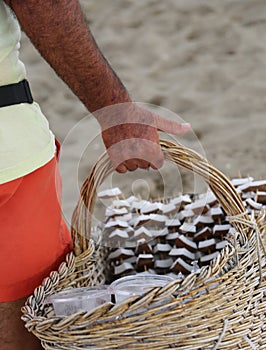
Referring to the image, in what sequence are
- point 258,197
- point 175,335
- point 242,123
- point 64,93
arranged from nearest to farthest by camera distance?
point 175,335 < point 258,197 < point 242,123 < point 64,93

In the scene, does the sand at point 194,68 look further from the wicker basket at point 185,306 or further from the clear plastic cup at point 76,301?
the clear plastic cup at point 76,301

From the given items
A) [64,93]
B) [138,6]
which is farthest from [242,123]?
[138,6]

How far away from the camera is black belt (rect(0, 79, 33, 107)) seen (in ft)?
3.46

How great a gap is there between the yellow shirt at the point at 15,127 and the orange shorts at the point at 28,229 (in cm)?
2

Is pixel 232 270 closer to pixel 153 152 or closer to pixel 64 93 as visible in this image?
pixel 153 152

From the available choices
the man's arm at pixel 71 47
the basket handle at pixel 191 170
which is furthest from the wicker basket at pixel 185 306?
the man's arm at pixel 71 47

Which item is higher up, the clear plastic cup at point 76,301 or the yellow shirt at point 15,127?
the yellow shirt at point 15,127

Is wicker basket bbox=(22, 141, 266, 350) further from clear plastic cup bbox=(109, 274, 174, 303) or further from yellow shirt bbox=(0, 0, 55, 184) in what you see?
yellow shirt bbox=(0, 0, 55, 184)

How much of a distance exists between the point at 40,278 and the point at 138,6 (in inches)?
149

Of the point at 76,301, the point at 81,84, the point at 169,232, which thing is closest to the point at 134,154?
the point at 81,84

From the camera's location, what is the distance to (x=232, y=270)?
1.12 m

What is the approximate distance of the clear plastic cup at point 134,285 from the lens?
3.61 feet

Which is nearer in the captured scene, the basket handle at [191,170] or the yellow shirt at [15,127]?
the yellow shirt at [15,127]

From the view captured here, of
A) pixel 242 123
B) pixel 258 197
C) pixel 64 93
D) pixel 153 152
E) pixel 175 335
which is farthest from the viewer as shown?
pixel 64 93
